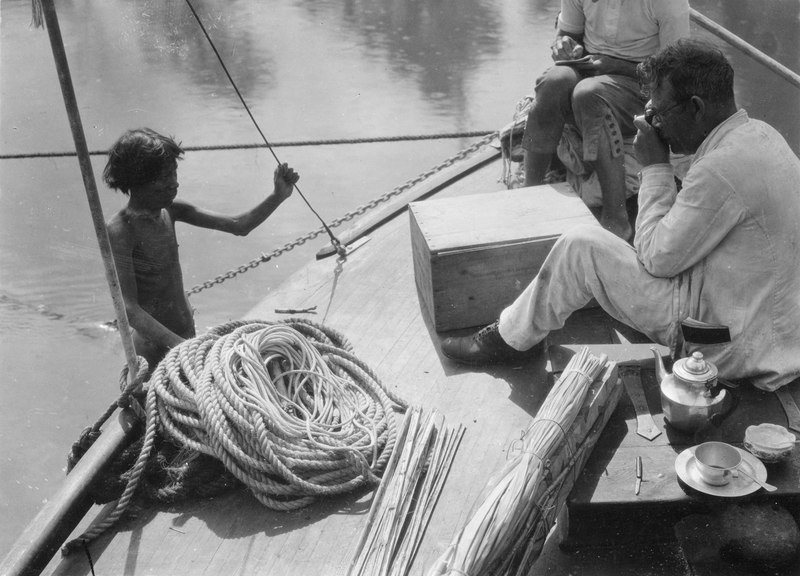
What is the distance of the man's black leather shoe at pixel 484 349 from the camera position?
114 inches

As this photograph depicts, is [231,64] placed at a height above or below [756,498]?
below

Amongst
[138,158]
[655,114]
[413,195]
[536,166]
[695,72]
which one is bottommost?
[413,195]

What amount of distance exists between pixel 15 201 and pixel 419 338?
480cm

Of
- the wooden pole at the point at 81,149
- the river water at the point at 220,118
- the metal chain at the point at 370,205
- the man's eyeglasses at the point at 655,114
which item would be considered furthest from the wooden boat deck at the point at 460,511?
the river water at the point at 220,118

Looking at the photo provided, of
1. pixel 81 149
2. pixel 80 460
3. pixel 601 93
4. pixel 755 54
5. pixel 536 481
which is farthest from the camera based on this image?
pixel 755 54

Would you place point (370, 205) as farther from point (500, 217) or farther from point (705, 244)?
point (705, 244)

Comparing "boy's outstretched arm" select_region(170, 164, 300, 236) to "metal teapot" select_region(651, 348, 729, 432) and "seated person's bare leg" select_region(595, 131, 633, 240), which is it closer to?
"seated person's bare leg" select_region(595, 131, 633, 240)

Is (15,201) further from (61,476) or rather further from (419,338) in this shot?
(419,338)

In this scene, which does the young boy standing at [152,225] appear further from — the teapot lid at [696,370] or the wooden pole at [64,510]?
the teapot lid at [696,370]

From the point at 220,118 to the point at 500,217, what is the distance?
522cm

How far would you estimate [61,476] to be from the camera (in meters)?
4.30

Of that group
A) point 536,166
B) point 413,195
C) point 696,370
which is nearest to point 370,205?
point 413,195

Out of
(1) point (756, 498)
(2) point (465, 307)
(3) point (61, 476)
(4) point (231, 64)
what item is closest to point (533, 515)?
(1) point (756, 498)

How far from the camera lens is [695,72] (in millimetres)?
2414
